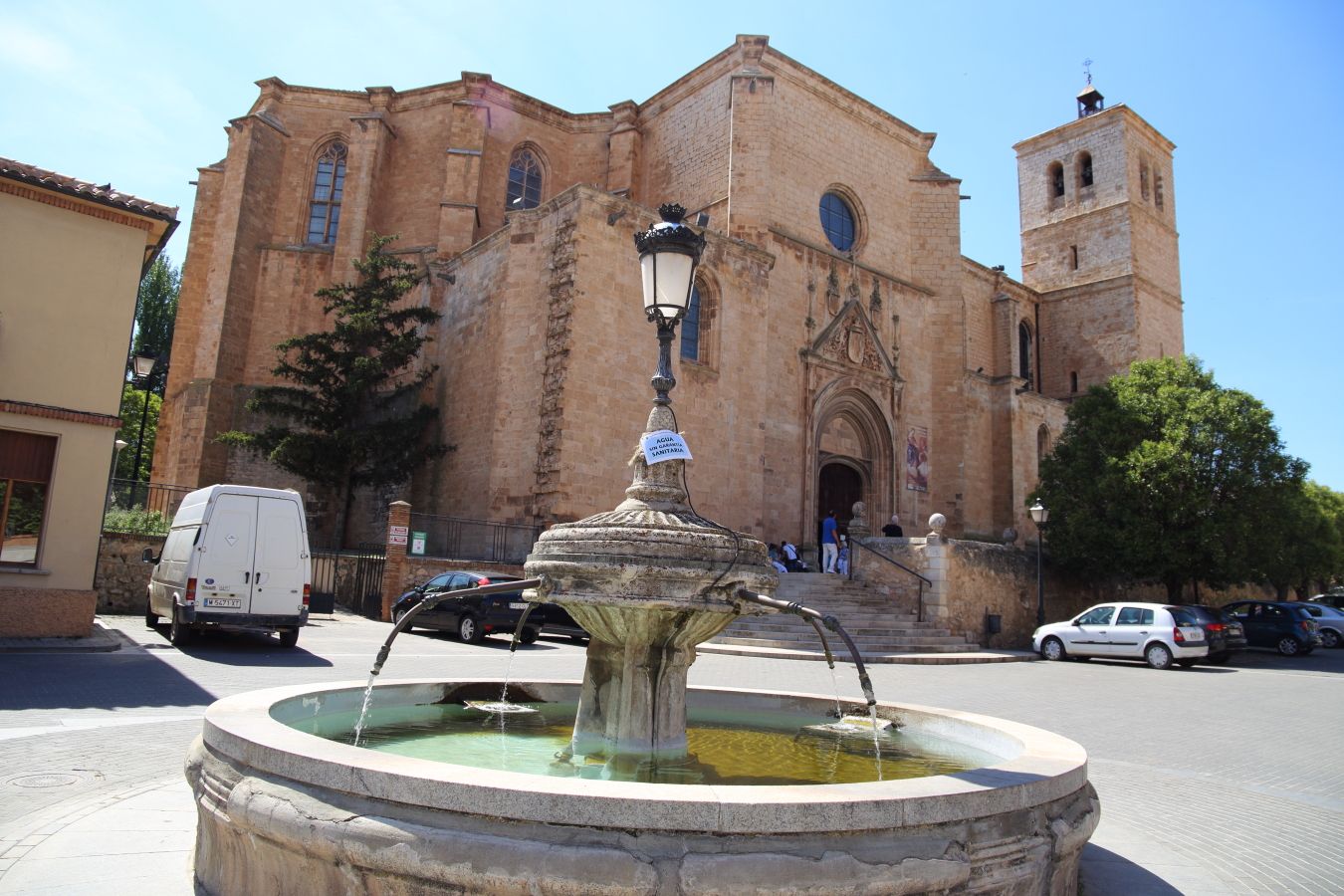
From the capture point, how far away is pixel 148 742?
6168 millimetres

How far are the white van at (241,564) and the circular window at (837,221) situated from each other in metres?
18.3

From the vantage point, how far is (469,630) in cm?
1533

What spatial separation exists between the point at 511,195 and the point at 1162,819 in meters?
26.4

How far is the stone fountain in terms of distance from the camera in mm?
2529

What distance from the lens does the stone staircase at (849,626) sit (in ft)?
52.3

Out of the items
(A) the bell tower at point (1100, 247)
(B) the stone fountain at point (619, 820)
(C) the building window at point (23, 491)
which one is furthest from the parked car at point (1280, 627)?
(C) the building window at point (23, 491)

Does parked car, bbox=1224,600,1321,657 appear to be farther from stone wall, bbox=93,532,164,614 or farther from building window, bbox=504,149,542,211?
stone wall, bbox=93,532,164,614

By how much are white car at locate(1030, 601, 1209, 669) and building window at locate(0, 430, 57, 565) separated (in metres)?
17.5

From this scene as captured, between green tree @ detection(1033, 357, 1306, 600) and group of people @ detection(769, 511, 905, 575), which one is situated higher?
green tree @ detection(1033, 357, 1306, 600)

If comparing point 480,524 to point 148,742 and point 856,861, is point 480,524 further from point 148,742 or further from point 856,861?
point 856,861

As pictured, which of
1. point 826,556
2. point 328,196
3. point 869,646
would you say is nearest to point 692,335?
point 826,556

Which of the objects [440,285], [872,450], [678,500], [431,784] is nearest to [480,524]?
[440,285]

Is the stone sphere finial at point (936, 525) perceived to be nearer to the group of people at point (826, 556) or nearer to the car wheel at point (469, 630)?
the group of people at point (826, 556)

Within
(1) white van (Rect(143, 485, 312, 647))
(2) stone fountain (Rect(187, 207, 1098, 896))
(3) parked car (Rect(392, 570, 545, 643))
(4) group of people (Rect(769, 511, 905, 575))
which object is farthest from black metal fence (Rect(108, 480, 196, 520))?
(2) stone fountain (Rect(187, 207, 1098, 896))
